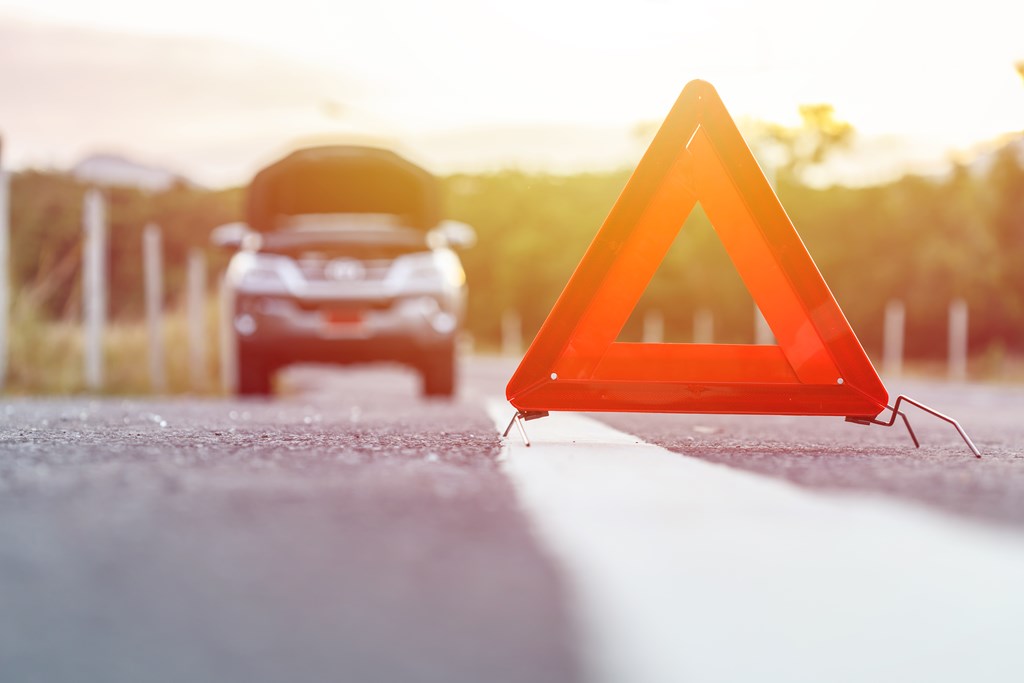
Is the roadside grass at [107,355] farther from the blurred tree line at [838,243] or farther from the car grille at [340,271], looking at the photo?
the car grille at [340,271]

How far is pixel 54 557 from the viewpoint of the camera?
7.18 feet

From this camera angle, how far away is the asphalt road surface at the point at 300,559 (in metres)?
1.83

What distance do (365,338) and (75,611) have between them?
7.96 meters

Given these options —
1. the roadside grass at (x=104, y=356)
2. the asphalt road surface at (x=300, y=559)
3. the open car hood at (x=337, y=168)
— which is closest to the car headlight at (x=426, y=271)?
the open car hood at (x=337, y=168)

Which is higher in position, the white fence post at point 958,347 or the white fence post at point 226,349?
the white fence post at point 226,349

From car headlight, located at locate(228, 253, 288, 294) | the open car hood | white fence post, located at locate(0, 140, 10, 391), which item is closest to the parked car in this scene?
car headlight, located at locate(228, 253, 288, 294)

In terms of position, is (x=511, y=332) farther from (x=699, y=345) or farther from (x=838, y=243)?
(x=699, y=345)

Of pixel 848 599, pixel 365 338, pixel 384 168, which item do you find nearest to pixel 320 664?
pixel 848 599

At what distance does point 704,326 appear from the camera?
44781 millimetres

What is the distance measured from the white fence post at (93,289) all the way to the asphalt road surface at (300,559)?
9.77 meters

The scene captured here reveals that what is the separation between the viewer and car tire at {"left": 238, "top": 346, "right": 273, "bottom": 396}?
10.4 metres

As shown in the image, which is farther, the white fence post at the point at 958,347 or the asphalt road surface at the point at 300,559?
the white fence post at the point at 958,347

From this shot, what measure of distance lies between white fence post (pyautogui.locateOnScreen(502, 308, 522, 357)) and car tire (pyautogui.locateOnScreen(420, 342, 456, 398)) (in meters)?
39.9

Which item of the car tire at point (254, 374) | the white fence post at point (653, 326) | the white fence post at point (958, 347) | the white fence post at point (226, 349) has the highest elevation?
the car tire at point (254, 374)
